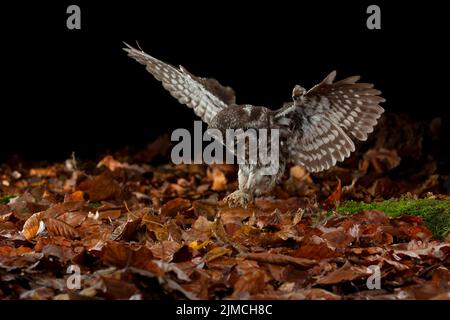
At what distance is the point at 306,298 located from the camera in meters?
2.45

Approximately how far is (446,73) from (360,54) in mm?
1092

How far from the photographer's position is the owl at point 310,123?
4.05 m

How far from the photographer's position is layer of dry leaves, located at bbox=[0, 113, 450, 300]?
2498 mm

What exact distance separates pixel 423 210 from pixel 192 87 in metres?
2.07

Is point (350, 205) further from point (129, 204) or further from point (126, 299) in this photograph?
point (126, 299)

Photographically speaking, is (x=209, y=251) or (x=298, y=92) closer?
(x=209, y=251)

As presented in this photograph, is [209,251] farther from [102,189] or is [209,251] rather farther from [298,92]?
[102,189]

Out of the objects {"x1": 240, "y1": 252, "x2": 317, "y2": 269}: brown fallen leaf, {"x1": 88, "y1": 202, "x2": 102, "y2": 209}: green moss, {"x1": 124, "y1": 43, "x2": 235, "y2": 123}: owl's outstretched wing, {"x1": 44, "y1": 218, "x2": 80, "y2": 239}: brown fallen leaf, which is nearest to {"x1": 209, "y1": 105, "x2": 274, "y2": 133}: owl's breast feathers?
{"x1": 124, "y1": 43, "x2": 235, "y2": 123}: owl's outstretched wing

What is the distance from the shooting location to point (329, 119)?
431 cm

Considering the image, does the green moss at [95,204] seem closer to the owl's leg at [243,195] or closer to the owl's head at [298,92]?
the owl's leg at [243,195]

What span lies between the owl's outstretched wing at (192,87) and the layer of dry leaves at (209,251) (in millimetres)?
823

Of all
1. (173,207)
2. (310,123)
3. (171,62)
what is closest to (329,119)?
(310,123)

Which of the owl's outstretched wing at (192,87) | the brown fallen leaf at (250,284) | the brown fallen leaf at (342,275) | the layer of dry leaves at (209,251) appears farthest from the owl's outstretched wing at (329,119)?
the brown fallen leaf at (250,284)

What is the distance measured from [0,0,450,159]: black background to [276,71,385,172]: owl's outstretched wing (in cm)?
377
